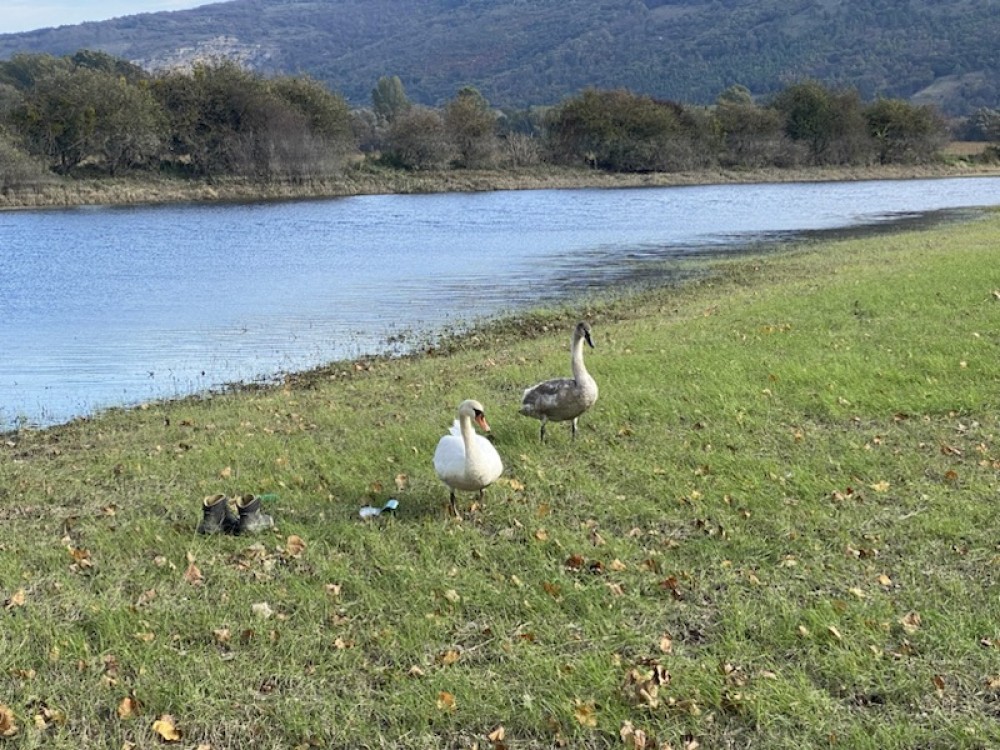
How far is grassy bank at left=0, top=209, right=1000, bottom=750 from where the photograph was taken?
5340 millimetres

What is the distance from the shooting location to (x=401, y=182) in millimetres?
88812

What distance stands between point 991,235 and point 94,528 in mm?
31711

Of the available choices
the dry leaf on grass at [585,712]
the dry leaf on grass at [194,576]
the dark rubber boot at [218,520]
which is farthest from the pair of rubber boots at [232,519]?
the dry leaf on grass at [585,712]

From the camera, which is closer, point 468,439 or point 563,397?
point 468,439

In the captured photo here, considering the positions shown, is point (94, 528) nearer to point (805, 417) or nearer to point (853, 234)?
point (805, 417)

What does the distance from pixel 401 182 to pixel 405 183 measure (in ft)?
1.78

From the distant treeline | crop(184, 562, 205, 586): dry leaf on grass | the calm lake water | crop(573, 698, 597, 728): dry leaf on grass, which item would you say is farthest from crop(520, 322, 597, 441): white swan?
the distant treeline

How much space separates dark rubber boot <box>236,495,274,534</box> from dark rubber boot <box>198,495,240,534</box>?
74 mm

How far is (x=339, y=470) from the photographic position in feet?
31.6

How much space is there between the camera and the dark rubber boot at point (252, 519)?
7980 mm

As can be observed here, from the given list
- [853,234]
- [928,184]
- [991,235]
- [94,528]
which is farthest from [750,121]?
[94,528]

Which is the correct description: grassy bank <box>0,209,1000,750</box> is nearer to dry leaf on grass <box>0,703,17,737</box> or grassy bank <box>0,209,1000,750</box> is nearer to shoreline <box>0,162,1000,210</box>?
dry leaf on grass <box>0,703,17,737</box>

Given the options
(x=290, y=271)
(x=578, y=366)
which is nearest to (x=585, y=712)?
(x=578, y=366)

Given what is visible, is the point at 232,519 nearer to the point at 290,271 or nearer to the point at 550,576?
the point at 550,576
